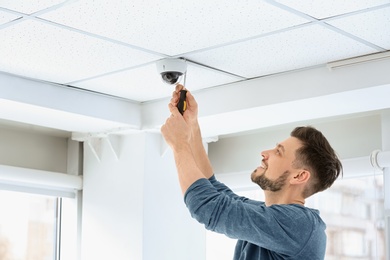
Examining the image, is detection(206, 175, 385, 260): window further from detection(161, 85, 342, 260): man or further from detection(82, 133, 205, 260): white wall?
detection(161, 85, 342, 260): man

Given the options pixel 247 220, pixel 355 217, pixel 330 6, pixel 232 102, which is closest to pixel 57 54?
pixel 232 102

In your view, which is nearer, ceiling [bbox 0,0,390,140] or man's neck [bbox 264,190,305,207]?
man's neck [bbox 264,190,305,207]

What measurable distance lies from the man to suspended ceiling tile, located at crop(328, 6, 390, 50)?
526 millimetres

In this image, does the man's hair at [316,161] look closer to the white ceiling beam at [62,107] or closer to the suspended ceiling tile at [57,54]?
the suspended ceiling tile at [57,54]

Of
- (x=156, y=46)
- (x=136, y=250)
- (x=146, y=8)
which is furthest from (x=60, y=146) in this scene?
(x=146, y=8)

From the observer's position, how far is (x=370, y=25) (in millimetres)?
2748

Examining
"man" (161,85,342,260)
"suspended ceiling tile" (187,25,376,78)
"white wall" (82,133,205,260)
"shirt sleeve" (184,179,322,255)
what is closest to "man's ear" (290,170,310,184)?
"man" (161,85,342,260)

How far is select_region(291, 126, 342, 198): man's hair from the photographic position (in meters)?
2.31

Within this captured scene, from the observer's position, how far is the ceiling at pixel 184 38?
8.48ft

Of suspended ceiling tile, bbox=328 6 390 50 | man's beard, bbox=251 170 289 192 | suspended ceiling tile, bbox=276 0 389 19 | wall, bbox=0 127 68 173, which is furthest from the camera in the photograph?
wall, bbox=0 127 68 173

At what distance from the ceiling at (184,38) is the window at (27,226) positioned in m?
1.17

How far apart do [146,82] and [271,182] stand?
1.41 m

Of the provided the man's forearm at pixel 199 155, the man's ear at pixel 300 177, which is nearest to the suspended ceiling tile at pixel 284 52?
the man's forearm at pixel 199 155

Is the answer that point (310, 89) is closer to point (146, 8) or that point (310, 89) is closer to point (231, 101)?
point (231, 101)
